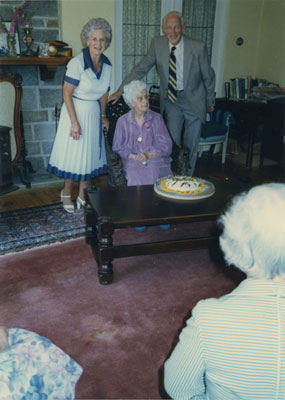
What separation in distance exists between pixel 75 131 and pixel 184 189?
105 cm

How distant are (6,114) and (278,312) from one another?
3211 millimetres

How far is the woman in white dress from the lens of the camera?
287 cm

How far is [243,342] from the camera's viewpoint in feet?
2.59

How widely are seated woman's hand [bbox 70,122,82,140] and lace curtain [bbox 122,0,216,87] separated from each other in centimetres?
178

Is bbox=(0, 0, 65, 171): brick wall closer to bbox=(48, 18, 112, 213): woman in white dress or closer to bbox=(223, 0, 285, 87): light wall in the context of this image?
bbox=(48, 18, 112, 213): woman in white dress

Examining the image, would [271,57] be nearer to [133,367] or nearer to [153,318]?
[153,318]

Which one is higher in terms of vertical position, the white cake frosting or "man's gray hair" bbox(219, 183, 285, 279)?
"man's gray hair" bbox(219, 183, 285, 279)

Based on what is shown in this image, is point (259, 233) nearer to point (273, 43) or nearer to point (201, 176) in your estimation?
point (201, 176)

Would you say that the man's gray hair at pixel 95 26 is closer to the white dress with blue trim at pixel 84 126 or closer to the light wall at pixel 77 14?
the white dress with blue trim at pixel 84 126

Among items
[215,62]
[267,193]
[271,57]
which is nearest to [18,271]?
[267,193]

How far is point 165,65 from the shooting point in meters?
3.40

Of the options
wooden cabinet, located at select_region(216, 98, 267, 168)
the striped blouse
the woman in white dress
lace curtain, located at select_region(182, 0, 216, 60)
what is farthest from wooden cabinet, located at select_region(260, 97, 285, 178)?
the striped blouse

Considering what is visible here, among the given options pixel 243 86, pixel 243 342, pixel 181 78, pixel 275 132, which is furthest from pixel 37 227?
pixel 243 86

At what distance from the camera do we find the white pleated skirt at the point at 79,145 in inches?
120
